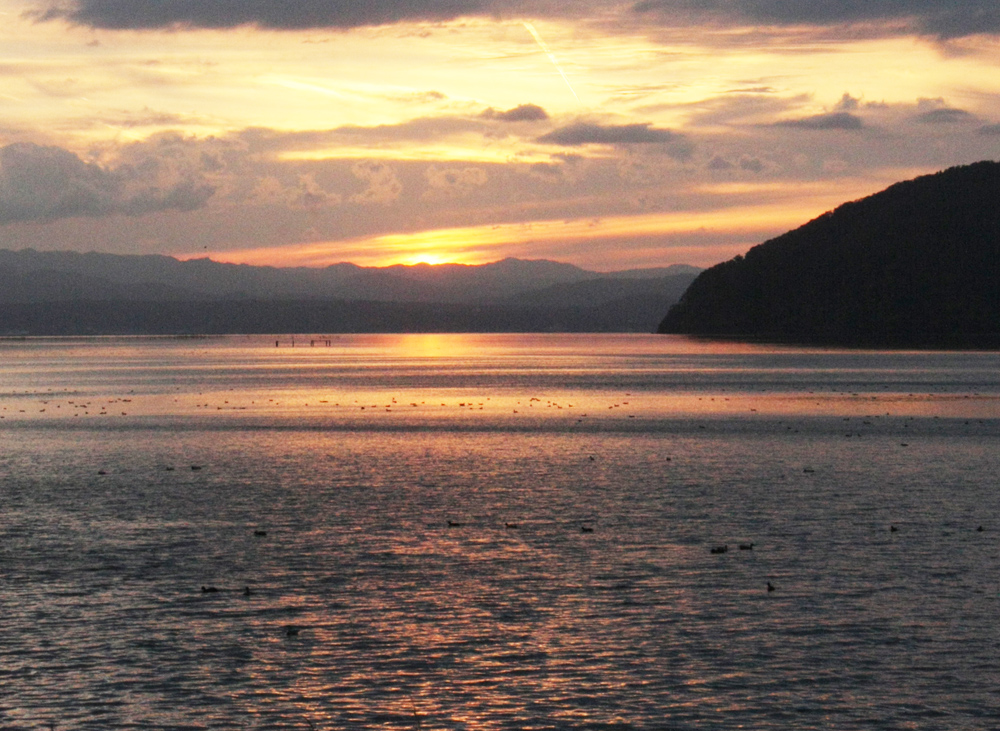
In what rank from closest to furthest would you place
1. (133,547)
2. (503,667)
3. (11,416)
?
(503,667)
(133,547)
(11,416)

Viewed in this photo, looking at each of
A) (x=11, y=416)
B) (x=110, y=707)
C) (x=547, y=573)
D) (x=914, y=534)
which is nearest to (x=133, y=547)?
(x=547, y=573)

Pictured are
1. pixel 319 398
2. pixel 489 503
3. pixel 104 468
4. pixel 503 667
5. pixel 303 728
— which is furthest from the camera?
pixel 319 398

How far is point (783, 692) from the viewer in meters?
18.4

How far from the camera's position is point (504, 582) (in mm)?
25953

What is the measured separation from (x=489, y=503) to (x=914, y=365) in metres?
125

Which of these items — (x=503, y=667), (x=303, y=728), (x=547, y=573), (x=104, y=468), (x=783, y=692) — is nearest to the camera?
(x=303, y=728)

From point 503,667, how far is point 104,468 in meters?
33.0

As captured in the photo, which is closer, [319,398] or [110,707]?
[110,707]

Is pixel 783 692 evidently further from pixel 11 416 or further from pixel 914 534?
pixel 11 416

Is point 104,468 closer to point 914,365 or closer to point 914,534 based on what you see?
point 914,534

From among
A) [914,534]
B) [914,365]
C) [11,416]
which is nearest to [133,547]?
[914,534]

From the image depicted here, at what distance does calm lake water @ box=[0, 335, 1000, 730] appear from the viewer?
59.7 ft

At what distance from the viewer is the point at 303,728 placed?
17016mm

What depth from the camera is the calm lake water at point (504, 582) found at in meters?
18.2
